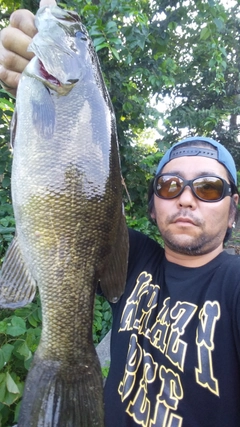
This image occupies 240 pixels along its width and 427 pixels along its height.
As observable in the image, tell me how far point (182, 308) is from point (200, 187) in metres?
0.60

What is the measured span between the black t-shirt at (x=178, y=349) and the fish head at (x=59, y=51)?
1036 mm

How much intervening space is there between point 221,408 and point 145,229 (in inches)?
121

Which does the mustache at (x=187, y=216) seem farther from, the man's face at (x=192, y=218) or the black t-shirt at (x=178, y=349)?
the black t-shirt at (x=178, y=349)

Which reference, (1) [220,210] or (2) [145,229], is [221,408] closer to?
(1) [220,210]

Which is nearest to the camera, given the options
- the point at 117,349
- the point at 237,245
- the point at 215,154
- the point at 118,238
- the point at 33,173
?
the point at 33,173

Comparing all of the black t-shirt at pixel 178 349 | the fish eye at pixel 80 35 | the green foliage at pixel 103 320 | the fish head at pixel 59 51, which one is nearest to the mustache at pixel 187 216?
the black t-shirt at pixel 178 349

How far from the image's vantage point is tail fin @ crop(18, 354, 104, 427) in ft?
3.91

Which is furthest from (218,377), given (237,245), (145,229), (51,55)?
(237,245)

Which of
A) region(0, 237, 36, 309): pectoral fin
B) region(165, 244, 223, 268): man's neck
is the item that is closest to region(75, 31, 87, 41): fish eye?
region(0, 237, 36, 309): pectoral fin

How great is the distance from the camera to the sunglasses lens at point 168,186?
186 cm

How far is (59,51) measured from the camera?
1.48 meters

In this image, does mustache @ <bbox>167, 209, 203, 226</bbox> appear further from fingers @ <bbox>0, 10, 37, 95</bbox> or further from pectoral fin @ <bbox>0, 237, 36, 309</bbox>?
fingers @ <bbox>0, 10, 37, 95</bbox>

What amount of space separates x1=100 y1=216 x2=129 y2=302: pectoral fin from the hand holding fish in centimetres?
78

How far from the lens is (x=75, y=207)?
4.30 feet
